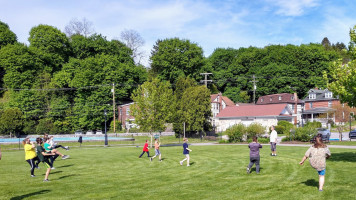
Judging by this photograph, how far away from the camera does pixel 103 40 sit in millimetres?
76875

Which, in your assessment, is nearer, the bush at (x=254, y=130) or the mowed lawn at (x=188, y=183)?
the mowed lawn at (x=188, y=183)

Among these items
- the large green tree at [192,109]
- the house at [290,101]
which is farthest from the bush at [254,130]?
the house at [290,101]

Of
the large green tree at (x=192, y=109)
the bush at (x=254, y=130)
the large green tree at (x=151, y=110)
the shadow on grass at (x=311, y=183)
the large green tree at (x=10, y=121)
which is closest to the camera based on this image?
the shadow on grass at (x=311, y=183)

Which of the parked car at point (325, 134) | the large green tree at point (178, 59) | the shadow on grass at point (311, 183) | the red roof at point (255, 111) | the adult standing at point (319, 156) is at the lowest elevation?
the shadow on grass at point (311, 183)

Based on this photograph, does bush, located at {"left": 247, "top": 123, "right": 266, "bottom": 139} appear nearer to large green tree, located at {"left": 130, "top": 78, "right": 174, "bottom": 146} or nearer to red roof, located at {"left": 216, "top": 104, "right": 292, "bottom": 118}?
large green tree, located at {"left": 130, "top": 78, "right": 174, "bottom": 146}

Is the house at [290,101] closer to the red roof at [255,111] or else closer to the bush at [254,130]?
the red roof at [255,111]

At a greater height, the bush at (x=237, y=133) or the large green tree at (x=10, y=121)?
the large green tree at (x=10, y=121)

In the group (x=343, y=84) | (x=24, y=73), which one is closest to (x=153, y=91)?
(x=343, y=84)

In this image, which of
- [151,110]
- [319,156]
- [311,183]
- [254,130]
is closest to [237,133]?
[254,130]

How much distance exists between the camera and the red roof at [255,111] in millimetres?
63312

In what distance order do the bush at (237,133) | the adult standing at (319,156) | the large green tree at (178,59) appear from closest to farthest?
the adult standing at (319,156) < the bush at (237,133) < the large green tree at (178,59)

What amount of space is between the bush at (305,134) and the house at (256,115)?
27.0 meters

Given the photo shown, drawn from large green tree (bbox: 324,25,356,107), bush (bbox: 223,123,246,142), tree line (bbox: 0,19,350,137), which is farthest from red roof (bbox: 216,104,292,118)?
large green tree (bbox: 324,25,356,107)

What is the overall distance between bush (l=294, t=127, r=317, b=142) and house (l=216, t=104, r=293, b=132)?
88.5 feet
